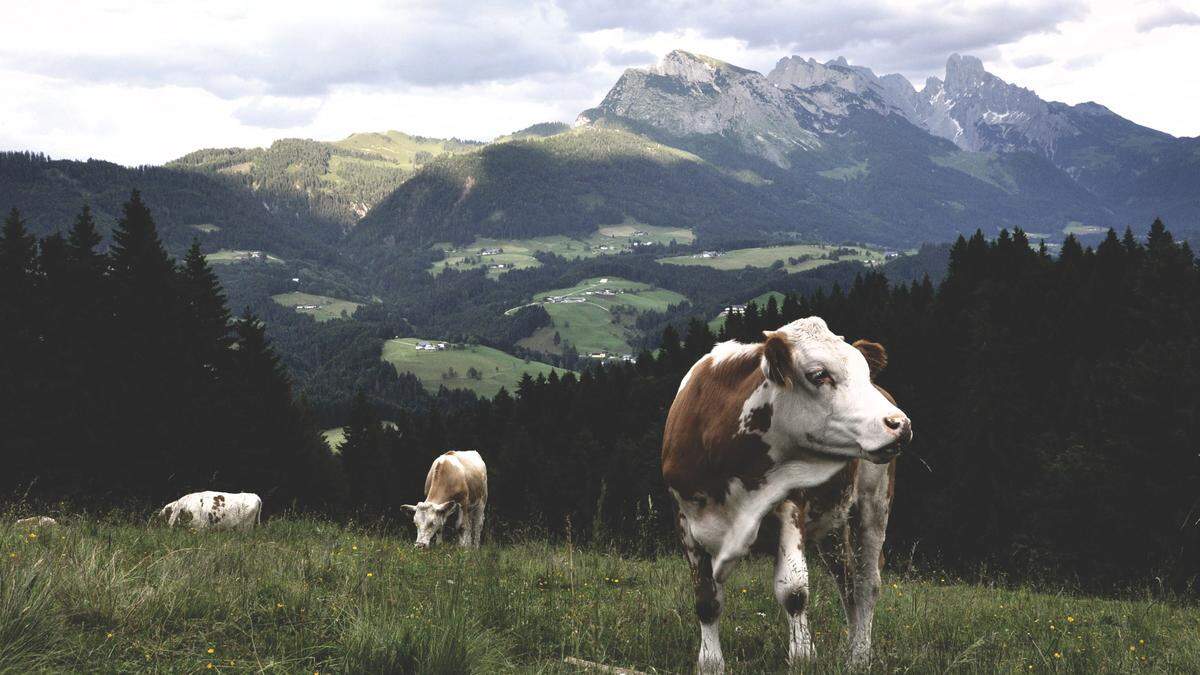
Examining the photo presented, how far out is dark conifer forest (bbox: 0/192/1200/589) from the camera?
32.5 m

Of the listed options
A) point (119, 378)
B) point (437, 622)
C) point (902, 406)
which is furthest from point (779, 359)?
point (902, 406)

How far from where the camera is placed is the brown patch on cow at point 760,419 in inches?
218

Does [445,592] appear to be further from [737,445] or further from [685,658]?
[737,445]

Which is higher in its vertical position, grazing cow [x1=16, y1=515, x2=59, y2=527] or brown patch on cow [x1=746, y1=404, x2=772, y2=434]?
brown patch on cow [x1=746, y1=404, x2=772, y2=434]

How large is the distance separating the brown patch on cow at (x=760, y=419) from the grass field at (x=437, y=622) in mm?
1666

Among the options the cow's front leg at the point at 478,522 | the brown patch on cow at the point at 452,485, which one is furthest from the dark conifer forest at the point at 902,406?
the brown patch on cow at the point at 452,485

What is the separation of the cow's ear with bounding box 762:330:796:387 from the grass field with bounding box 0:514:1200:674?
1993 mm

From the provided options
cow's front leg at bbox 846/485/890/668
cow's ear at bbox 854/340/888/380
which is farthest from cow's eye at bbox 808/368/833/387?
cow's front leg at bbox 846/485/890/668

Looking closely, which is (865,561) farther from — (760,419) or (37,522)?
(37,522)

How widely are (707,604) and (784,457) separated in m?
1.31

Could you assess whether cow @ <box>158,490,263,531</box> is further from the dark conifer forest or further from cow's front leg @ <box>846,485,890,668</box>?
cow's front leg @ <box>846,485,890,668</box>

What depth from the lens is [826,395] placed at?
5.09 meters

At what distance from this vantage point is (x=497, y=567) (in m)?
10.2

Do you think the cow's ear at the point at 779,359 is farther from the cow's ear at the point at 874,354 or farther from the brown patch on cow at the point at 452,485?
the brown patch on cow at the point at 452,485
